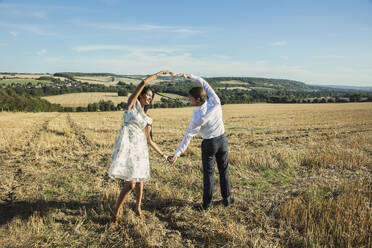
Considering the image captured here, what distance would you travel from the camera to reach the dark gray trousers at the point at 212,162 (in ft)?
13.7

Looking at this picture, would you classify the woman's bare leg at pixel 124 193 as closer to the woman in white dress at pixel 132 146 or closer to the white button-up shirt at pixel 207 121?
the woman in white dress at pixel 132 146

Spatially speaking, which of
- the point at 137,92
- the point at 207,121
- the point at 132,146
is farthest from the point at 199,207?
the point at 137,92

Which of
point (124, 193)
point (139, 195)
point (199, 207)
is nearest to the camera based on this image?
point (124, 193)

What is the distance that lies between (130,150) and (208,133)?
4.80 feet

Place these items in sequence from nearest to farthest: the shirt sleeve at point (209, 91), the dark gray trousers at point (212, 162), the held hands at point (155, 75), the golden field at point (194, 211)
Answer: the golden field at point (194, 211) < the held hands at point (155, 75) < the dark gray trousers at point (212, 162) < the shirt sleeve at point (209, 91)

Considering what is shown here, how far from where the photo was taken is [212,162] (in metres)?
4.25

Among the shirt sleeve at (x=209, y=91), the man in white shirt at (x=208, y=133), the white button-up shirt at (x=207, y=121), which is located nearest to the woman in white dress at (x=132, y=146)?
the man in white shirt at (x=208, y=133)

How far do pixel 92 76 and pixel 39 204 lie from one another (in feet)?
458

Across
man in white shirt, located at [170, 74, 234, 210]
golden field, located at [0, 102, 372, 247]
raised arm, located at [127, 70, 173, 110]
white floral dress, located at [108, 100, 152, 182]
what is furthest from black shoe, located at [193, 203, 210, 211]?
raised arm, located at [127, 70, 173, 110]

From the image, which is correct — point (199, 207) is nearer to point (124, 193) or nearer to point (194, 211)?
point (194, 211)

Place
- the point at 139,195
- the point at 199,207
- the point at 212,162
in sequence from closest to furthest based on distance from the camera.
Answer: the point at 139,195 → the point at 212,162 → the point at 199,207

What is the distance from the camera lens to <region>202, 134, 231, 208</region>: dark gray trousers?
13.7ft

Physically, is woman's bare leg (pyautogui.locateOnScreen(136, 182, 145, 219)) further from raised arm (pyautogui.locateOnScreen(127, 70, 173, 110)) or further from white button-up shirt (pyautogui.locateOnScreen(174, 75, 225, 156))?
raised arm (pyautogui.locateOnScreen(127, 70, 173, 110))

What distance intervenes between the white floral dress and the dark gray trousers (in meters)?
1.22
